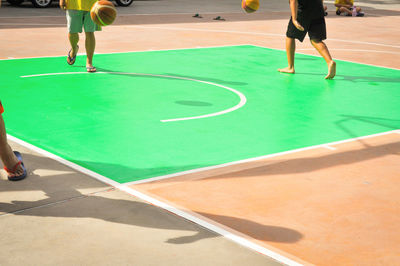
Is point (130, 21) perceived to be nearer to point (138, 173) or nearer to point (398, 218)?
point (138, 173)

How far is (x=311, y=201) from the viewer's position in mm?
5305

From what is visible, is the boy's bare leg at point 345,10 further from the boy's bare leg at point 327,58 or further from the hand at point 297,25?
the hand at point 297,25

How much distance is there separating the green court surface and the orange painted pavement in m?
0.46

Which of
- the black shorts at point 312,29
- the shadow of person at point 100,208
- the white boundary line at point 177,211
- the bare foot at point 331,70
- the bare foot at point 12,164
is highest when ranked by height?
the black shorts at point 312,29

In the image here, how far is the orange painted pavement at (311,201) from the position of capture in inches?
176

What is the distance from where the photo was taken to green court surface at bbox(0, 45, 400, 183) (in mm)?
6602

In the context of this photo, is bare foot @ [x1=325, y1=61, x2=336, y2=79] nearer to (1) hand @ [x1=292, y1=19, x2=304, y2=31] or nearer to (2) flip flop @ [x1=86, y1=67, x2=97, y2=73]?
→ (1) hand @ [x1=292, y1=19, x2=304, y2=31]

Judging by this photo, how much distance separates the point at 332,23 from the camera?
856 inches

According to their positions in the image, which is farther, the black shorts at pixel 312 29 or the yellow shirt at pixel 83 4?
the black shorts at pixel 312 29

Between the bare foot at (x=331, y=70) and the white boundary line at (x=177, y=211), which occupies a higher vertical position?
the white boundary line at (x=177, y=211)

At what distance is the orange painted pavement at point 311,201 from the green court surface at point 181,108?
1.51 ft

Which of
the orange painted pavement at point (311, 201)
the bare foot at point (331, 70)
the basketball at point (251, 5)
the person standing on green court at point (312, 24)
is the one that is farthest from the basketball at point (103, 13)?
the orange painted pavement at point (311, 201)

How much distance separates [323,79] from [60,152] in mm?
6056

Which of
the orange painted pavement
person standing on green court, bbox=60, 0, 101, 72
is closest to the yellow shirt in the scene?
person standing on green court, bbox=60, 0, 101, 72
